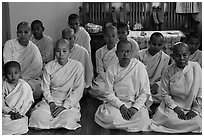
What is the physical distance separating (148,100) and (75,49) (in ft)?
4.41

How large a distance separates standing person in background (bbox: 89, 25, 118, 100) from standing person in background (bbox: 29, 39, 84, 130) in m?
0.66

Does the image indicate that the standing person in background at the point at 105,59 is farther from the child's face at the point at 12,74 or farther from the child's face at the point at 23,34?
the child's face at the point at 12,74

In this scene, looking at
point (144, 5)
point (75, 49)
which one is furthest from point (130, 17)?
point (75, 49)

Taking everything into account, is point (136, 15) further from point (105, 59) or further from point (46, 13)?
point (105, 59)

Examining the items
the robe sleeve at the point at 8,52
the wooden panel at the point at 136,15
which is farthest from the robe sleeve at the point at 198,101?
the wooden panel at the point at 136,15

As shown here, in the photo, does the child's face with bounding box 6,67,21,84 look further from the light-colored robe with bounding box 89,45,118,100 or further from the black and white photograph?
the light-colored robe with bounding box 89,45,118,100

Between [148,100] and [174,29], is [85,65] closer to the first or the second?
[148,100]

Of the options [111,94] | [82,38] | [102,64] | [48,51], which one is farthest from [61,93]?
[82,38]

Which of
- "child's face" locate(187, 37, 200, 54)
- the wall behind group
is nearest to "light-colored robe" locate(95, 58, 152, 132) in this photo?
"child's face" locate(187, 37, 200, 54)

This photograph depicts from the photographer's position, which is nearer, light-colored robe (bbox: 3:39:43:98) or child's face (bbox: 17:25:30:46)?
child's face (bbox: 17:25:30:46)

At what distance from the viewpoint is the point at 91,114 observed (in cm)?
398

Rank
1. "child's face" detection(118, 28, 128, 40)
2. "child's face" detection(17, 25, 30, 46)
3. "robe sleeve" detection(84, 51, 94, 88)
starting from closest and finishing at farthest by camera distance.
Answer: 1. "child's face" detection(17, 25, 30, 46)
2. "robe sleeve" detection(84, 51, 94, 88)
3. "child's face" detection(118, 28, 128, 40)

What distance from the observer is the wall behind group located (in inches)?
292

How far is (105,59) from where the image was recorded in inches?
180
